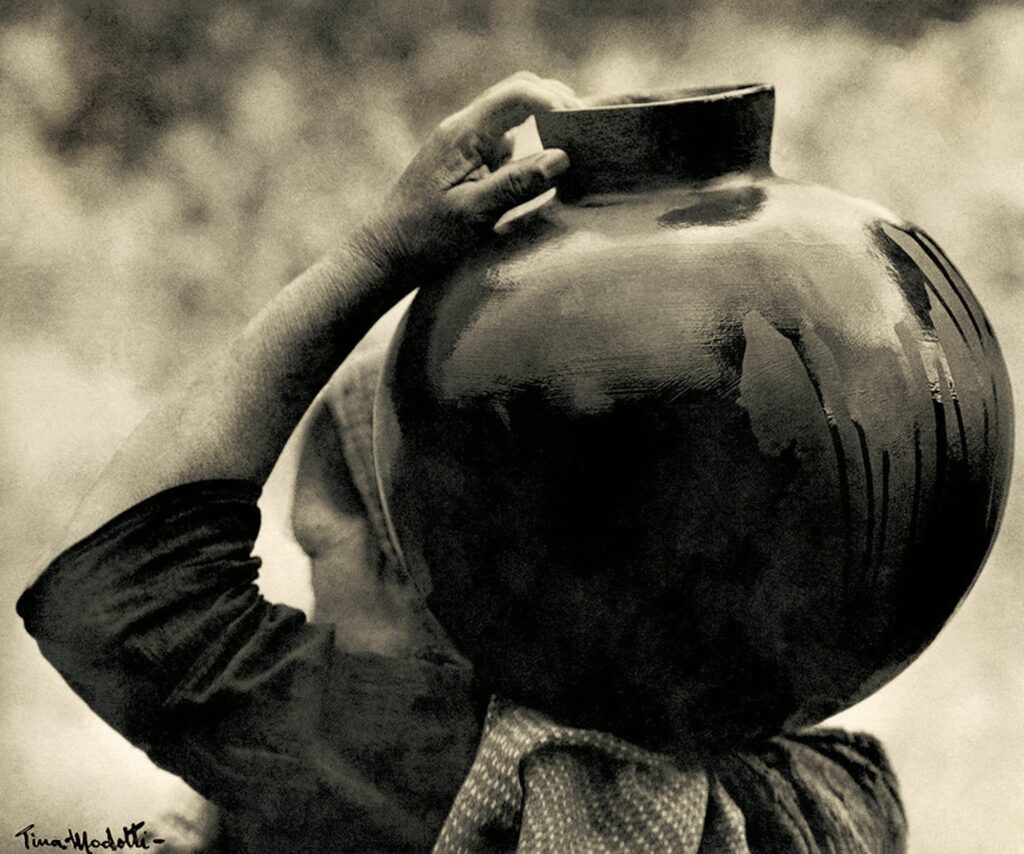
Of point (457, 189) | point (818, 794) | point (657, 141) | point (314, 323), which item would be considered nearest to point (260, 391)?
point (314, 323)

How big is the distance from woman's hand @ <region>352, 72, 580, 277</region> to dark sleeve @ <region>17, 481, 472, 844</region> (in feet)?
0.72

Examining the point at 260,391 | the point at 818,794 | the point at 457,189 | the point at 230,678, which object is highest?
the point at 457,189

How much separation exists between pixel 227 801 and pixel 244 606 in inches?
6.1

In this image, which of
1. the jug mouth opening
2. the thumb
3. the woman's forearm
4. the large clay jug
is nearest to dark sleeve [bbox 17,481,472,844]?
the woman's forearm

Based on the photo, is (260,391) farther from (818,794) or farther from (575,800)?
(818,794)

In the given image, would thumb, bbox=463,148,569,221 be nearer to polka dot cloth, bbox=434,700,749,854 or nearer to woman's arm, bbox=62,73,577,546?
woman's arm, bbox=62,73,577,546

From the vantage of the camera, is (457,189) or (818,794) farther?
(818,794)

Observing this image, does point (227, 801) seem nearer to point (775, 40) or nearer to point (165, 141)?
point (165, 141)

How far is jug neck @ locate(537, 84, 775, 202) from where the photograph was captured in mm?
985

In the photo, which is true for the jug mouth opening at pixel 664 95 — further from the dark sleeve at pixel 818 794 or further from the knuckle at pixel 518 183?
the dark sleeve at pixel 818 794

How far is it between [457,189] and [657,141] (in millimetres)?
149

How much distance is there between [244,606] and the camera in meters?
1.10

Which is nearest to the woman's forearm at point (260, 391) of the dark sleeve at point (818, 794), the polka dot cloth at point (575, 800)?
the polka dot cloth at point (575, 800)

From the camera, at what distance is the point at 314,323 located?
3.55ft
